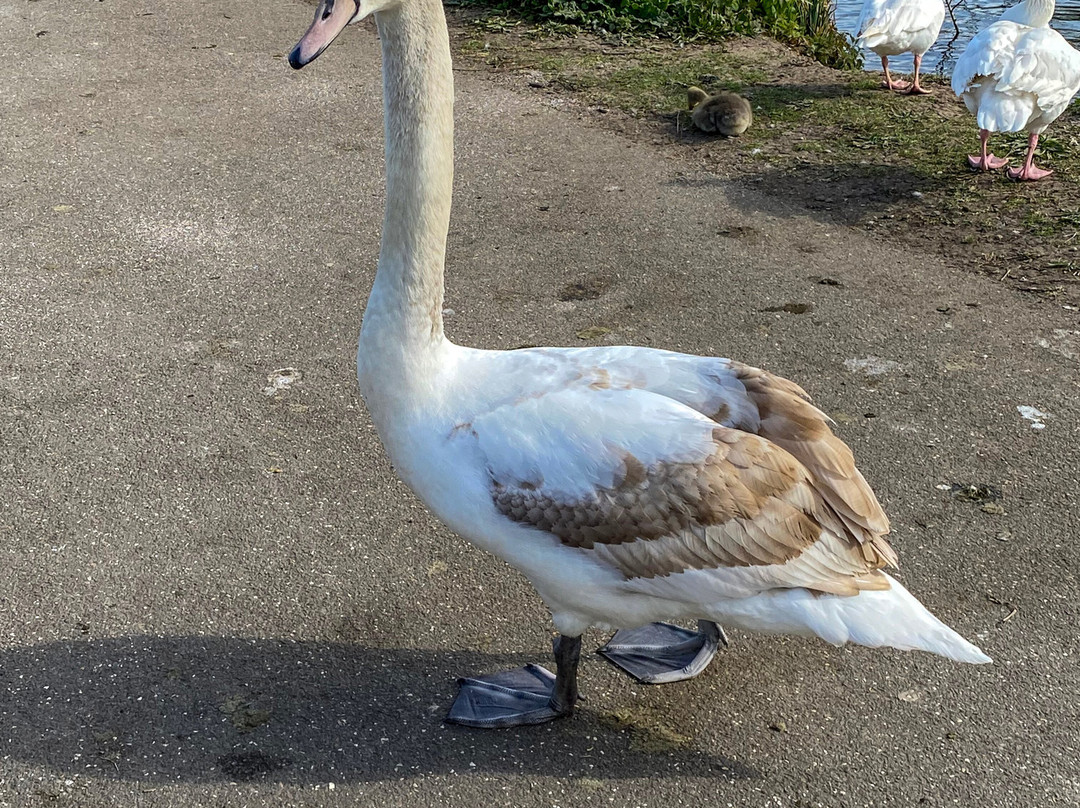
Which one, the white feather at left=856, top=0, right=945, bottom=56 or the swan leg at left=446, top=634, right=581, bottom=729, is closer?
the swan leg at left=446, top=634, right=581, bottom=729

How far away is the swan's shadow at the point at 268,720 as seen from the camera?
3240 millimetres

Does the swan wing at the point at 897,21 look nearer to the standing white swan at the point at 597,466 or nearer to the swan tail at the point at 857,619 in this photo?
the standing white swan at the point at 597,466

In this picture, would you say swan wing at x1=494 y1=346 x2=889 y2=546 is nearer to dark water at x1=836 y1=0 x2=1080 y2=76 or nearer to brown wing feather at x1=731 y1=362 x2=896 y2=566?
brown wing feather at x1=731 y1=362 x2=896 y2=566

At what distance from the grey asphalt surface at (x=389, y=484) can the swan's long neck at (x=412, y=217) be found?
1076 millimetres

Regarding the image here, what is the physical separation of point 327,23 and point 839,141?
5449 mm

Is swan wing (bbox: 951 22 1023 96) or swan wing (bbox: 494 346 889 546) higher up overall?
swan wing (bbox: 951 22 1023 96)

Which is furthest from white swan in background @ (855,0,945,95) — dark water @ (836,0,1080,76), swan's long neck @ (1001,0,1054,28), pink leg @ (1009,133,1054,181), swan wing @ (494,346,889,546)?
swan wing @ (494,346,889,546)

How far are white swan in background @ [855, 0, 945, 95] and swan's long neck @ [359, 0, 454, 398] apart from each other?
6.21 meters

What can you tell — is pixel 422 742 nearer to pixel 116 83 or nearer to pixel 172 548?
pixel 172 548

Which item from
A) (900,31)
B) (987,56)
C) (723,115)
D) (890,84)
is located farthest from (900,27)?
(723,115)

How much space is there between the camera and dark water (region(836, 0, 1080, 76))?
10.7 metres

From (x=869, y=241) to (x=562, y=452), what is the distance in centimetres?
387

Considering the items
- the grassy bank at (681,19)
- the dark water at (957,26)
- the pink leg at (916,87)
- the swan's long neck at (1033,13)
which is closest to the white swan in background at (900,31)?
the pink leg at (916,87)

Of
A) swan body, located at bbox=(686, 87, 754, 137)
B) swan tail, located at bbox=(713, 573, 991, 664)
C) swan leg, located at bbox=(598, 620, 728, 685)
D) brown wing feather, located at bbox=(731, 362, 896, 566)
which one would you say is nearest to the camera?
swan tail, located at bbox=(713, 573, 991, 664)
